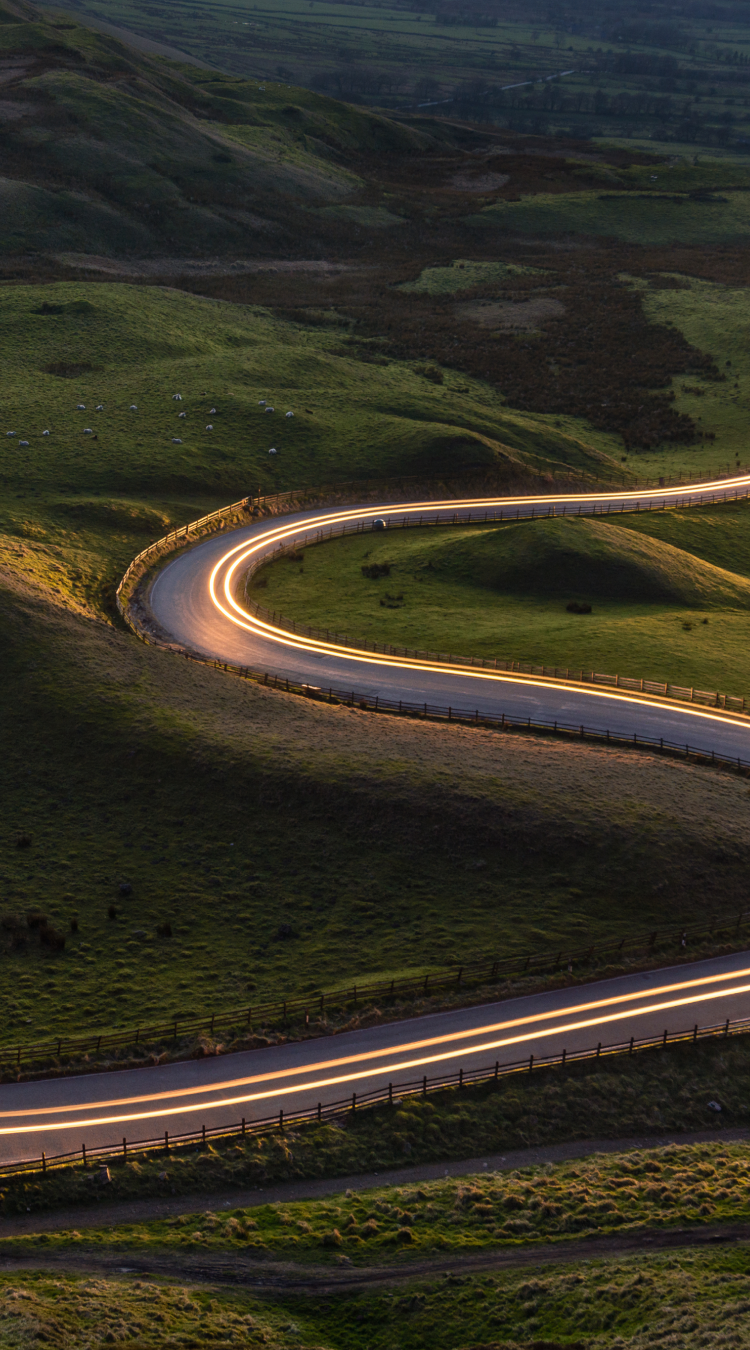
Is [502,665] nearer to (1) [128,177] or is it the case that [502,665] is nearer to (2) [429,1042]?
(2) [429,1042]

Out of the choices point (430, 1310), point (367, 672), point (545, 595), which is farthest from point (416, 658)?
point (430, 1310)

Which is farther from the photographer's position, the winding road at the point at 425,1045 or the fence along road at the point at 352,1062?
the winding road at the point at 425,1045

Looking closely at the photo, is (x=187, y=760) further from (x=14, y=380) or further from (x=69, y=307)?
(x=69, y=307)

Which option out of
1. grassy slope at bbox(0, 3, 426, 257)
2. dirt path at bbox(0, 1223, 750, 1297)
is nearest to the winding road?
dirt path at bbox(0, 1223, 750, 1297)

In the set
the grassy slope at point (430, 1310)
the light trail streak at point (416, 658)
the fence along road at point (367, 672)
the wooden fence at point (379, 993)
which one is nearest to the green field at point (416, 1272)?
the grassy slope at point (430, 1310)

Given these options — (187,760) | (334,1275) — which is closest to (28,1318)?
(334,1275)

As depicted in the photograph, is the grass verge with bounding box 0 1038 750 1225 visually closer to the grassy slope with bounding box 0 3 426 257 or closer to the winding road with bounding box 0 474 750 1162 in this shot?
the winding road with bounding box 0 474 750 1162

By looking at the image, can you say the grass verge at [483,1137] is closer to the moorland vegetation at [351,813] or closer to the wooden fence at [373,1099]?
the moorland vegetation at [351,813]

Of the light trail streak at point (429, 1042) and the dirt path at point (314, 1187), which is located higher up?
the light trail streak at point (429, 1042)
